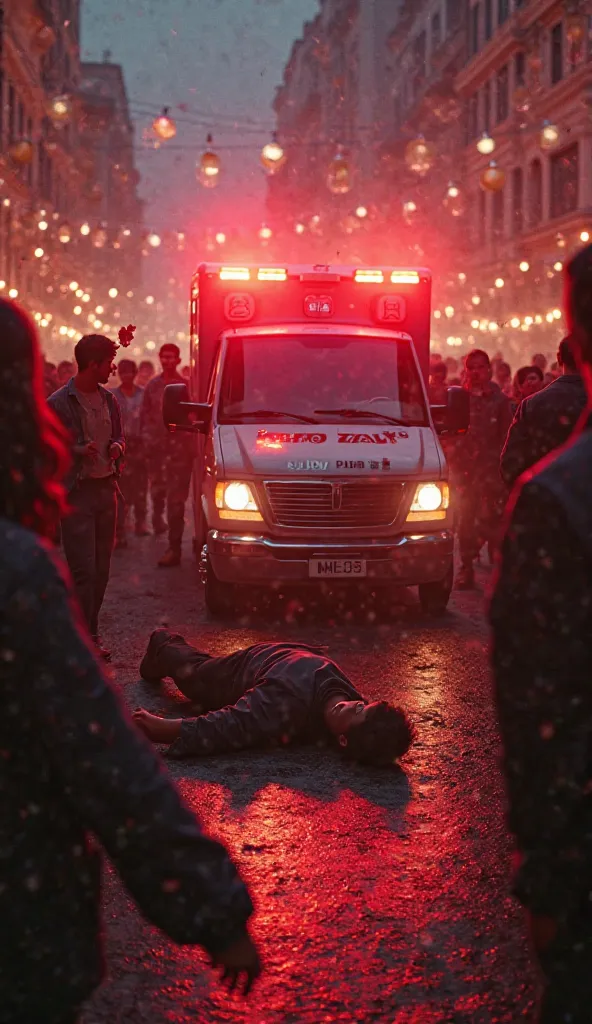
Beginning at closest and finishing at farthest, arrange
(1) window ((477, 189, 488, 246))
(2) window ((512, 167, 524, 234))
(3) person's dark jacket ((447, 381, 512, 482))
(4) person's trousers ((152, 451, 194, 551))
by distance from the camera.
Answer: (3) person's dark jacket ((447, 381, 512, 482)), (4) person's trousers ((152, 451, 194, 551)), (2) window ((512, 167, 524, 234)), (1) window ((477, 189, 488, 246))

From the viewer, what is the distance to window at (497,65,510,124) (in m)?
49.7

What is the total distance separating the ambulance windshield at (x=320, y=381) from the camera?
10.3 metres

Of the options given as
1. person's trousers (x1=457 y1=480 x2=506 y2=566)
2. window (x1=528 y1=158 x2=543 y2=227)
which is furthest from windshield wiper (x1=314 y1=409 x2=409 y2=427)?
window (x1=528 y1=158 x2=543 y2=227)

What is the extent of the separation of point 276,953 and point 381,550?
232 inches

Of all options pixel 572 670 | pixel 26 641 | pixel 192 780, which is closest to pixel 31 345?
pixel 26 641

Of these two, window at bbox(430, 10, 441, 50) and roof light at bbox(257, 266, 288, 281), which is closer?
roof light at bbox(257, 266, 288, 281)

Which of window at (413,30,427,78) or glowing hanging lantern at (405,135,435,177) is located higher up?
window at (413,30,427,78)

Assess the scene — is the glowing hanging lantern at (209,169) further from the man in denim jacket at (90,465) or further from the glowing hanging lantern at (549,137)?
the man in denim jacket at (90,465)

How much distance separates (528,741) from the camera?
2.04 metres

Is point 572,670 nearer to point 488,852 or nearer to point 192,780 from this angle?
point 488,852

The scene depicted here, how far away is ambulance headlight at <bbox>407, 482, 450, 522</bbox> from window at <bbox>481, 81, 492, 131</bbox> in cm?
4553

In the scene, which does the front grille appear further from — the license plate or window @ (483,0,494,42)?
window @ (483,0,494,42)

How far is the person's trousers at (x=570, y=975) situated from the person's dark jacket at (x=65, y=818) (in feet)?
1.63

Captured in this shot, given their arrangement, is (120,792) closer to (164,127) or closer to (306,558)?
(306,558)
